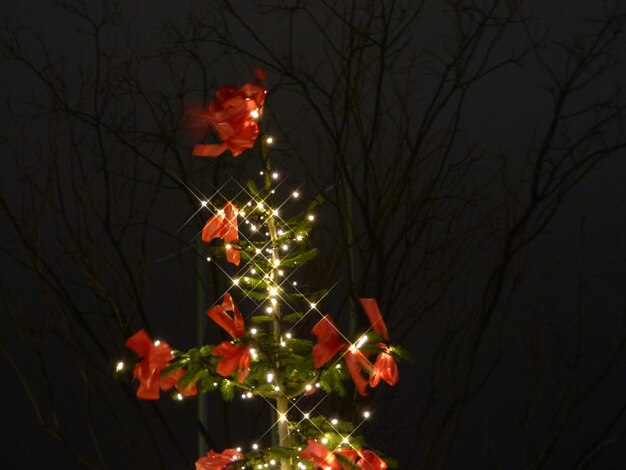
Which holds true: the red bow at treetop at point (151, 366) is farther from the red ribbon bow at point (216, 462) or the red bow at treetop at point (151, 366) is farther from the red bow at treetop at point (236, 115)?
the red bow at treetop at point (236, 115)

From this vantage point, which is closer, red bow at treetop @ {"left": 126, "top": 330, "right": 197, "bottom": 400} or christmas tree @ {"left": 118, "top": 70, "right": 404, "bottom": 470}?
christmas tree @ {"left": 118, "top": 70, "right": 404, "bottom": 470}

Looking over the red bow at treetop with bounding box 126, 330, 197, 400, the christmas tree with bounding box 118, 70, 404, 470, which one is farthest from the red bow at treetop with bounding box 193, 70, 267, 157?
the red bow at treetop with bounding box 126, 330, 197, 400

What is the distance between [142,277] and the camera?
3559 mm

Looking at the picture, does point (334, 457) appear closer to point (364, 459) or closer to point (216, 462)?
point (364, 459)

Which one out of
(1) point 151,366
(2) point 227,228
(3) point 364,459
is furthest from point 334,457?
(2) point 227,228

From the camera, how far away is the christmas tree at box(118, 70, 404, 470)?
242 centimetres

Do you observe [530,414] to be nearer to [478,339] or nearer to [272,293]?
[478,339]

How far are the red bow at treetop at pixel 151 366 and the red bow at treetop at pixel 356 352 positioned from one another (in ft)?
1.53

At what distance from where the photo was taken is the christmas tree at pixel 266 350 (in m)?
2.42

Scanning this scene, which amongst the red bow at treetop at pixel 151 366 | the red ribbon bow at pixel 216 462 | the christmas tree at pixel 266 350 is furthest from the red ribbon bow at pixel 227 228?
the red ribbon bow at pixel 216 462

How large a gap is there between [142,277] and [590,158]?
6.05 feet

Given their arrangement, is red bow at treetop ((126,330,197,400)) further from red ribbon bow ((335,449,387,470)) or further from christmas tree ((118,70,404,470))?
red ribbon bow ((335,449,387,470))

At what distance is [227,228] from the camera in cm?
268

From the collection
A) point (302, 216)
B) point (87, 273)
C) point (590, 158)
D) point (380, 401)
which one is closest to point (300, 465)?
point (302, 216)
